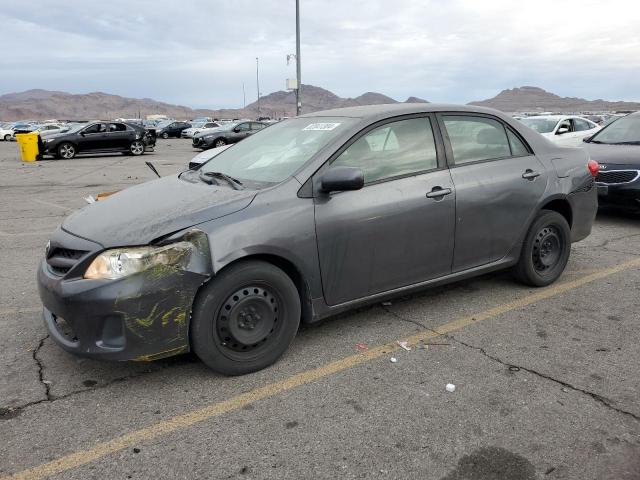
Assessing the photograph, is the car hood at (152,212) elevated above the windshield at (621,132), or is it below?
below

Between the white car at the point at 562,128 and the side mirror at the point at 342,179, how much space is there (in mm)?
11801

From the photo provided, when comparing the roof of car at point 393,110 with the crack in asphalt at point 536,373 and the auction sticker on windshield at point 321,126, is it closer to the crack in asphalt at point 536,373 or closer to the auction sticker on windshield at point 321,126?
the auction sticker on windshield at point 321,126

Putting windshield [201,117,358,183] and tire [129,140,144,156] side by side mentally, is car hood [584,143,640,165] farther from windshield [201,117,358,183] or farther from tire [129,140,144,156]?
tire [129,140,144,156]

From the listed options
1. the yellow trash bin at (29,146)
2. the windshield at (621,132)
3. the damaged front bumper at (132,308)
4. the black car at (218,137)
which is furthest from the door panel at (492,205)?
the black car at (218,137)

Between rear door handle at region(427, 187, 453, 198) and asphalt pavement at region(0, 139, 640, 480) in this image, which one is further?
rear door handle at region(427, 187, 453, 198)

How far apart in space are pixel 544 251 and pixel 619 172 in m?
3.37

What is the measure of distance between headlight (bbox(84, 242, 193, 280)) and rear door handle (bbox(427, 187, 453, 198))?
1814mm

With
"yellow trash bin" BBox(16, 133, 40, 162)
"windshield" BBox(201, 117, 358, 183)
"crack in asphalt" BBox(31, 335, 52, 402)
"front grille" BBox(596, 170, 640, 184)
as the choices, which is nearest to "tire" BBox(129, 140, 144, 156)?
"yellow trash bin" BBox(16, 133, 40, 162)

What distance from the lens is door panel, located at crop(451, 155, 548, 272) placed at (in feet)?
13.6

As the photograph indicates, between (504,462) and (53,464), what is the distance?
2.08 m

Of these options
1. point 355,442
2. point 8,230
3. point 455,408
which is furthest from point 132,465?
point 8,230

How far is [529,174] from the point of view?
458cm

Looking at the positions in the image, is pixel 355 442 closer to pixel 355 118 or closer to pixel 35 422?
pixel 35 422

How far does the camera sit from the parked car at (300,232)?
304 centimetres
